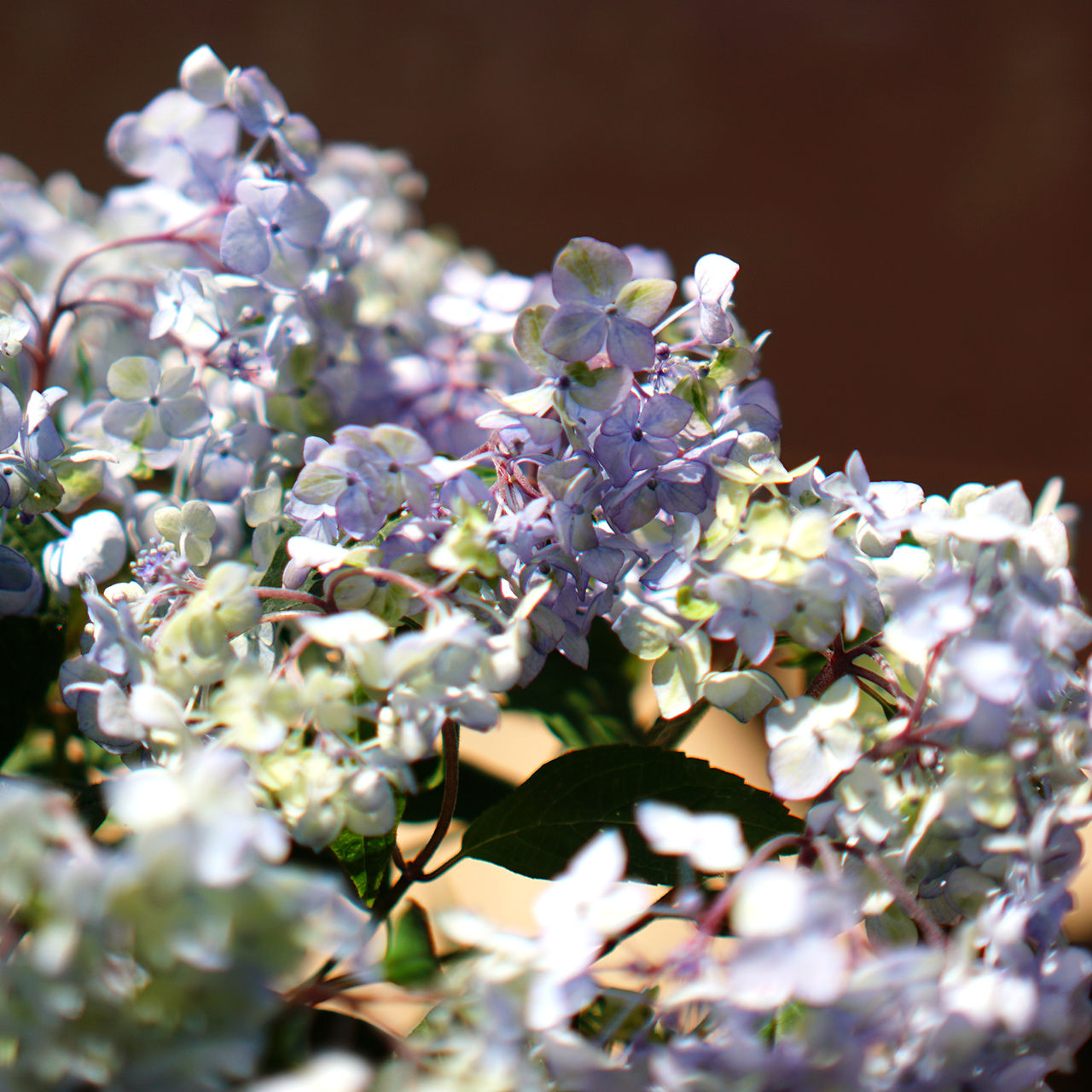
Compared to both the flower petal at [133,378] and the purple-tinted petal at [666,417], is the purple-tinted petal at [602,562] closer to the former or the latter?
the purple-tinted petal at [666,417]

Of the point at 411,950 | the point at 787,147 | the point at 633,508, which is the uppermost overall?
the point at 787,147

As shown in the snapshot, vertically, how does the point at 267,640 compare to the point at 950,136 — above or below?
below

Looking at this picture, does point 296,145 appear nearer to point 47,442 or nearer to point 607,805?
point 47,442

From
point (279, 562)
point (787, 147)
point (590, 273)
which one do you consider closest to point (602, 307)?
point (590, 273)

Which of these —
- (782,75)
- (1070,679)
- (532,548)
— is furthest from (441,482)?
(782,75)

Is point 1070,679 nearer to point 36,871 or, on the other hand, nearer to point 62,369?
point 36,871

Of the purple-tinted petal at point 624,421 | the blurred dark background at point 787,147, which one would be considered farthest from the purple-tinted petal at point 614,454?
the blurred dark background at point 787,147
